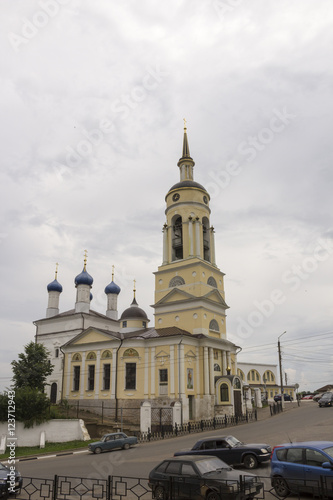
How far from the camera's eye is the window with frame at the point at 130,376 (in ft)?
122

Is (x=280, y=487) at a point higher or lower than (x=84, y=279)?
lower

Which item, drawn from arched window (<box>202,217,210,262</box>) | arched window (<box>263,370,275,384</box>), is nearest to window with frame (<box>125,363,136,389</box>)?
arched window (<box>202,217,210,262</box>)

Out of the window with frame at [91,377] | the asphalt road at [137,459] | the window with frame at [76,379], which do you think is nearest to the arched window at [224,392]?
the asphalt road at [137,459]

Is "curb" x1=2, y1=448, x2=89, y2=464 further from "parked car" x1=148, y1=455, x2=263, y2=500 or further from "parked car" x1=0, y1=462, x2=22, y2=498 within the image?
"parked car" x1=148, y1=455, x2=263, y2=500

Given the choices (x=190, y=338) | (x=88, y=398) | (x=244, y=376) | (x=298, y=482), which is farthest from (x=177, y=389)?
A: (x=244, y=376)

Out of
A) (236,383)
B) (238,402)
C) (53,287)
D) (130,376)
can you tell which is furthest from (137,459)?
(53,287)

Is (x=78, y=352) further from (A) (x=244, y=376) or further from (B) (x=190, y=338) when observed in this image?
(A) (x=244, y=376)

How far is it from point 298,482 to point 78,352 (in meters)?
34.1

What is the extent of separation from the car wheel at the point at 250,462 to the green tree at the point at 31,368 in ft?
81.8

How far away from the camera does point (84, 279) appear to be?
5006cm

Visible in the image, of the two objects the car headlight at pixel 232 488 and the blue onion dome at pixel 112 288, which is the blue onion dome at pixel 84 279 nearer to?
the blue onion dome at pixel 112 288

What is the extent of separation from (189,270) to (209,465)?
30367mm

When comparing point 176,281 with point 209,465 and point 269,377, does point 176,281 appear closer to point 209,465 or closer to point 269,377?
point 209,465

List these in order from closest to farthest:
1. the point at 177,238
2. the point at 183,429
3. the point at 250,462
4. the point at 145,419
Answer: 1. the point at 250,462
2. the point at 145,419
3. the point at 183,429
4. the point at 177,238
